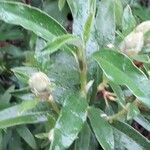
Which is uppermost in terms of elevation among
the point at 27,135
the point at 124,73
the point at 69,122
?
the point at 124,73

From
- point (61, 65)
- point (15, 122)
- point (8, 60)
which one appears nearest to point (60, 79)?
point (61, 65)

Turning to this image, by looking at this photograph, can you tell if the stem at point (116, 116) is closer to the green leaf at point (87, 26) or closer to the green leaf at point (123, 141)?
the green leaf at point (123, 141)

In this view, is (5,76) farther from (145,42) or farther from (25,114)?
(145,42)

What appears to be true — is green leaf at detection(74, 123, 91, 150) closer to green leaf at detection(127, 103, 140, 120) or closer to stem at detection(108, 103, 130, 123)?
stem at detection(108, 103, 130, 123)

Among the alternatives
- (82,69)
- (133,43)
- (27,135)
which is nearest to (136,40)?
(133,43)

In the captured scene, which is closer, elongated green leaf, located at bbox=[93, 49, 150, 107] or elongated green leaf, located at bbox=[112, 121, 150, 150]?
elongated green leaf, located at bbox=[93, 49, 150, 107]

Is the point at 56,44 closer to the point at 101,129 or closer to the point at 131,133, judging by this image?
the point at 101,129

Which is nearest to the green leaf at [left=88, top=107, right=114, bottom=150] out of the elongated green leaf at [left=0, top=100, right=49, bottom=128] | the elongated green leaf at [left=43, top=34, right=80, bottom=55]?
the elongated green leaf at [left=0, top=100, right=49, bottom=128]
